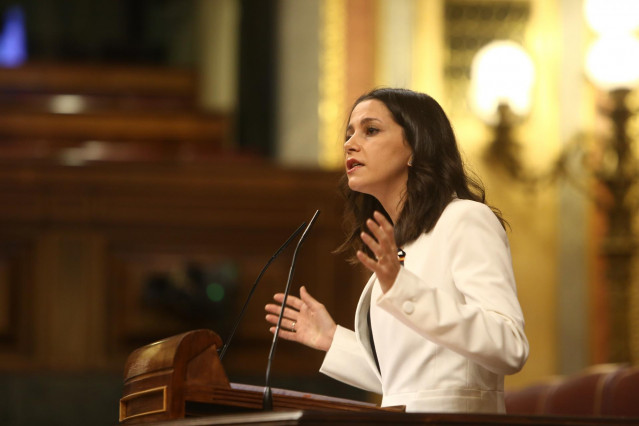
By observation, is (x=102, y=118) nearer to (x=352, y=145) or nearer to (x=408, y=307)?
(x=352, y=145)

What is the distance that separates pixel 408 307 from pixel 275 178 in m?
3.34

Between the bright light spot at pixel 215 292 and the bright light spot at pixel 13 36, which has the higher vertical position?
the bright light spot at pixel 13 36

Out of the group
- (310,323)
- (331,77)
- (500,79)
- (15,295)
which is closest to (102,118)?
(331,77)

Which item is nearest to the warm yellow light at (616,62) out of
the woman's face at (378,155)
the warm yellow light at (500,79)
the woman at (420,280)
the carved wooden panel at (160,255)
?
the warm yellow light at (500,79)

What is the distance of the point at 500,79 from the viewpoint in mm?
5633

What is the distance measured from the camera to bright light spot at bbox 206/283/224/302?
495 cm

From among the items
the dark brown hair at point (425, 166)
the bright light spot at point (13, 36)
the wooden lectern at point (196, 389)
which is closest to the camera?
the wooden lectern at point (196, 389)

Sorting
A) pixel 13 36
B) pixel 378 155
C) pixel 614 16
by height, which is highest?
pixel 614 16

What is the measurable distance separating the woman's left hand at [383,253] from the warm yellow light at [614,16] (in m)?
3.56

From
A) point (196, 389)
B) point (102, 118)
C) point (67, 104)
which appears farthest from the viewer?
point (67, 104)

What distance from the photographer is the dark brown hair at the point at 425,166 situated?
2137 millimetres

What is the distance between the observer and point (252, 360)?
16.1ft

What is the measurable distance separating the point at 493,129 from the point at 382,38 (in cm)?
76

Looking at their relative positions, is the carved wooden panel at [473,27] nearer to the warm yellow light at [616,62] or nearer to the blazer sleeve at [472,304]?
the warm yellow light at [616,62]
